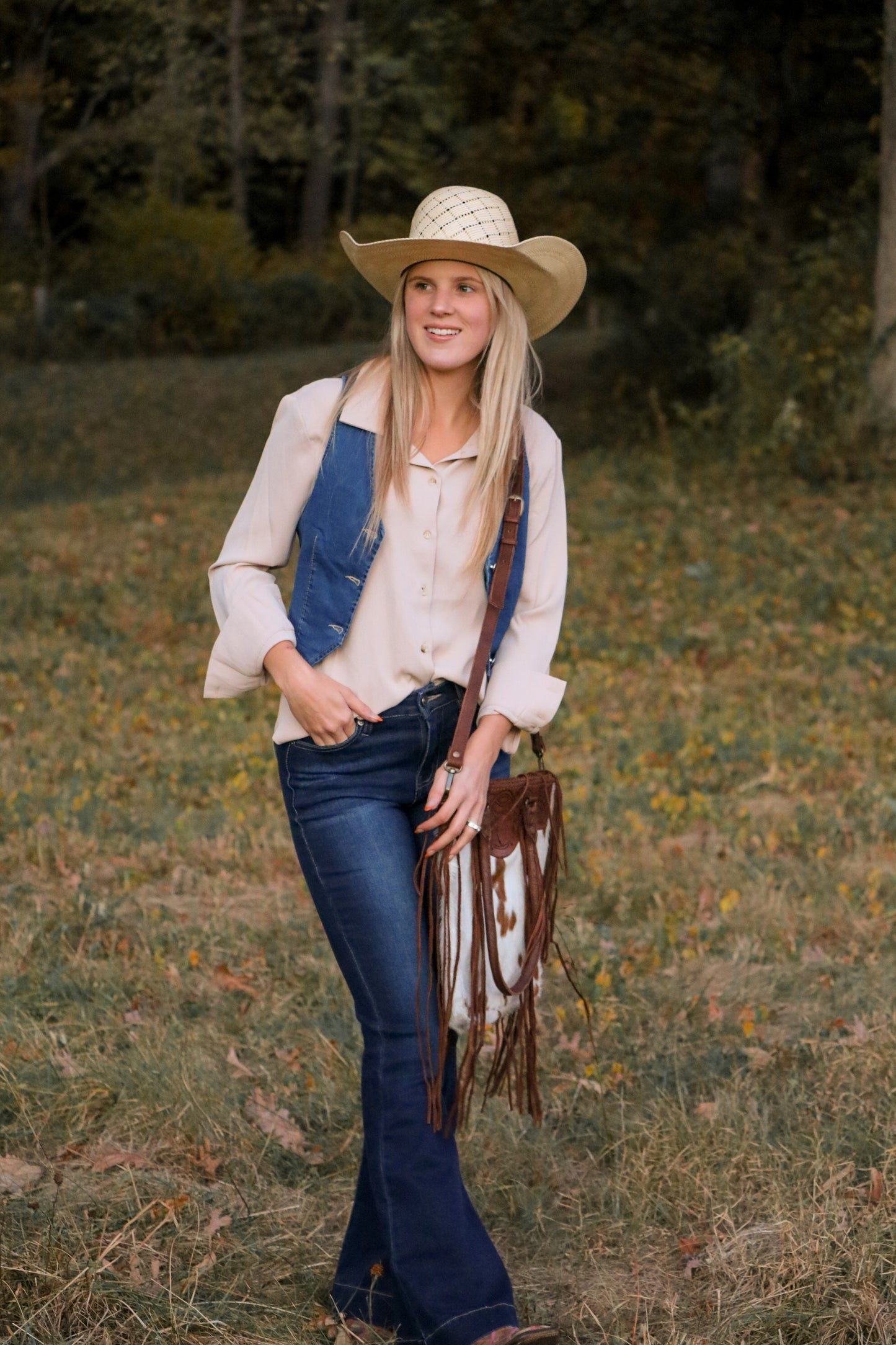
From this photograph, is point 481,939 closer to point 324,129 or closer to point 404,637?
point 404,637

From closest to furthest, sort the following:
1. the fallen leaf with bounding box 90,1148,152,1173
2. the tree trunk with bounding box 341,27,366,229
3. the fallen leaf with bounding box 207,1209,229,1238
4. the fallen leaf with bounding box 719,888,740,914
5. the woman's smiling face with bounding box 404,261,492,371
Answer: the woman's smiling face with bounding box 404,261,492,371
the fallen leaf with bounding box 207,1209,229,1238
the fallen leaf with bounding box 90,1148,152,1173
the fallen leaf with bounding box 719,888,740,914
the tree trunk with bounding box 341,27,366,229

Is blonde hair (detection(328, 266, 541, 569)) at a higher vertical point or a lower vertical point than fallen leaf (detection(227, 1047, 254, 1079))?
higher

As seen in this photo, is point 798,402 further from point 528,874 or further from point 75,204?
point 75,204

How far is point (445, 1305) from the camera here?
302 cm

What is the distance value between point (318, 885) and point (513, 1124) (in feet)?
4.49

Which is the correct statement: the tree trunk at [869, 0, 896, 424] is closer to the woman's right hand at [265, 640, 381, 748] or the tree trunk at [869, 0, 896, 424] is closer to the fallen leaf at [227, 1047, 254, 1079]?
the fallen leaf at [227, 1047, 254, 1079]

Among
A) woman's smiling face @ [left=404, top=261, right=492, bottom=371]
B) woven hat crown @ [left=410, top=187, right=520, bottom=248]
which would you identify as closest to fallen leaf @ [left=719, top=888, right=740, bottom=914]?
woman's smiling face @ [left=404, top=261, right=492, bottom=371]

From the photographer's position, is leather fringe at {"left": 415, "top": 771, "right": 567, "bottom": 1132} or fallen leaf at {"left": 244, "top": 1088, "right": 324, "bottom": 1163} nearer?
leather fringe at {"left": 415, "top": 771, "right": 567, "bottom": 1132}

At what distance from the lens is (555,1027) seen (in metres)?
4.68

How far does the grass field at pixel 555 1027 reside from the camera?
3418 mm

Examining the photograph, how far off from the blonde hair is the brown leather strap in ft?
0.07

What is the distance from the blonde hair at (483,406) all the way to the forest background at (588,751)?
64.1 inches

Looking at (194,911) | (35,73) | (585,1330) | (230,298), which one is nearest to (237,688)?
(585,1330)

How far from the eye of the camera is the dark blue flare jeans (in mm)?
3016
